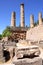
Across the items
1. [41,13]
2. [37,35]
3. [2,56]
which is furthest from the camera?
[41,13]

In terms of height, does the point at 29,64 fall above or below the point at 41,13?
below

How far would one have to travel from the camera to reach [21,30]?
4509 cm

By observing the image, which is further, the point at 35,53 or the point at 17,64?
the point at 35,53

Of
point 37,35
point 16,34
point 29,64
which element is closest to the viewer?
point 29,64

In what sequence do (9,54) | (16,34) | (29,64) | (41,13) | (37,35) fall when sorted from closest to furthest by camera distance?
(29,64) → (9,54) → (37,35) → (16,34) → (41,13)

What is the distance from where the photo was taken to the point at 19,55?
23.1 ft

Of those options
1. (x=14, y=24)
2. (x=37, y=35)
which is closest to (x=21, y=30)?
(x=14, y=24)

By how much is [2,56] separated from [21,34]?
33.9 m

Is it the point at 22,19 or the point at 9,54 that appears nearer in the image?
the point at 9,54

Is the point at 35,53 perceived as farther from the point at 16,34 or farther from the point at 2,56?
the point at 16,34

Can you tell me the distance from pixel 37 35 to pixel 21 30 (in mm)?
19694

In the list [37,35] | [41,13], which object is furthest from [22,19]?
[37,35]

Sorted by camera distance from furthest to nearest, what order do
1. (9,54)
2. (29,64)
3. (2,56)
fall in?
(9,54) → (2,56) → (29,64)

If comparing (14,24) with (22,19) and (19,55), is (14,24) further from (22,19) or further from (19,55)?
Result: (19,55)
